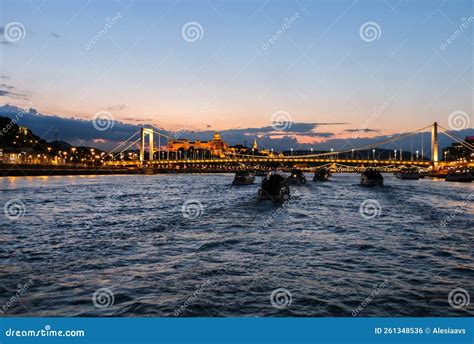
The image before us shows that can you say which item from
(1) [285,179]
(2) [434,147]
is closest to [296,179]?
(1) [285,179]

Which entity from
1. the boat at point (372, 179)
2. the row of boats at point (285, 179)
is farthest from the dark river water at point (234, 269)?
the boat at point (372, 179)

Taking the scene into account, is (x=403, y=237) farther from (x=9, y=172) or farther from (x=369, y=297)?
(x=9, y=172)

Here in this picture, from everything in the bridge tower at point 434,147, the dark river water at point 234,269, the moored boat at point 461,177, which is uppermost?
the bridge tower at point 434,147

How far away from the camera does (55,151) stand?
482 ft

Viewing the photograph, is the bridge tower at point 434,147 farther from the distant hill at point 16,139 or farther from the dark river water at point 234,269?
the distant hill at point 16,139

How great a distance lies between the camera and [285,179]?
4306cm

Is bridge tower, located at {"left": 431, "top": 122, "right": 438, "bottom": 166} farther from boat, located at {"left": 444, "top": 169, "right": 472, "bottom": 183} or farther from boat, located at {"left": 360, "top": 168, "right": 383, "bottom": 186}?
boat, located at {"left": 360, "top": 168, "right": 383, "bottom": 186}

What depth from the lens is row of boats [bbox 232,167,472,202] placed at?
36.2 m

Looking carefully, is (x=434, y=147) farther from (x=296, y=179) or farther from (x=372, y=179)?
(x=296, y=179)

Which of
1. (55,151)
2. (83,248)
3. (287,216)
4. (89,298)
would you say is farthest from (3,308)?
(55,151)

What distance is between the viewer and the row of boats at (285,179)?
36.2 meters

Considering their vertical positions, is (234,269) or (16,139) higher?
(16,139)

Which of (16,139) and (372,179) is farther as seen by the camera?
(16,139)

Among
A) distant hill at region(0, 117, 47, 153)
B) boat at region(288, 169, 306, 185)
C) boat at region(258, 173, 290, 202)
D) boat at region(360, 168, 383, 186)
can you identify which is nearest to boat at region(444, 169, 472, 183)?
boat at region(360, 168, 383, 186)
